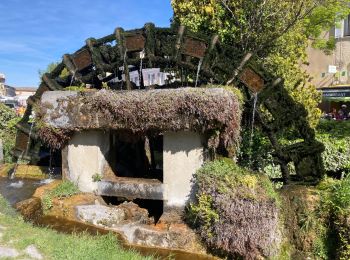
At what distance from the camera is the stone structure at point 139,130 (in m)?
6.61

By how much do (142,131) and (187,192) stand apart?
54.8 inches

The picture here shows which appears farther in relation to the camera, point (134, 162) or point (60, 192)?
point (134, 162)

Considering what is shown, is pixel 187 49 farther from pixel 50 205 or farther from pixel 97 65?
pixel 50 205

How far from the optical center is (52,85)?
1009 cm

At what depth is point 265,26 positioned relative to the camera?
11258 millimetres

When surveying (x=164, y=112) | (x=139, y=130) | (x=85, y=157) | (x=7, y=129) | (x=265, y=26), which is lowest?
(x=85, y=157)

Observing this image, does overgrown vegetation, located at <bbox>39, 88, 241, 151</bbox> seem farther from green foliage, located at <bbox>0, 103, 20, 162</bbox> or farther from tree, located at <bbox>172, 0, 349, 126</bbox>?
green foliage, located at <bbox>0, 103, 20, 162</bbox>

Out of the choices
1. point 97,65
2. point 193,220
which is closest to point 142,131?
point 193,220

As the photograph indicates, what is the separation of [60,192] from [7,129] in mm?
7861

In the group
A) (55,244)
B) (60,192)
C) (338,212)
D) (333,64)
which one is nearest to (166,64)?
(60,192)

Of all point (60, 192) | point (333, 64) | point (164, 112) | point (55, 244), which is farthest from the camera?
point (333, 64)

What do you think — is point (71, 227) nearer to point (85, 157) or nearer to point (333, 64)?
point (85, 157)

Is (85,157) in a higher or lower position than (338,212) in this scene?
higher

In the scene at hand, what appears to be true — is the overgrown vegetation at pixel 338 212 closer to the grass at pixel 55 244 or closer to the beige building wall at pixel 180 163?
the beige building wall at pixel 180 163
